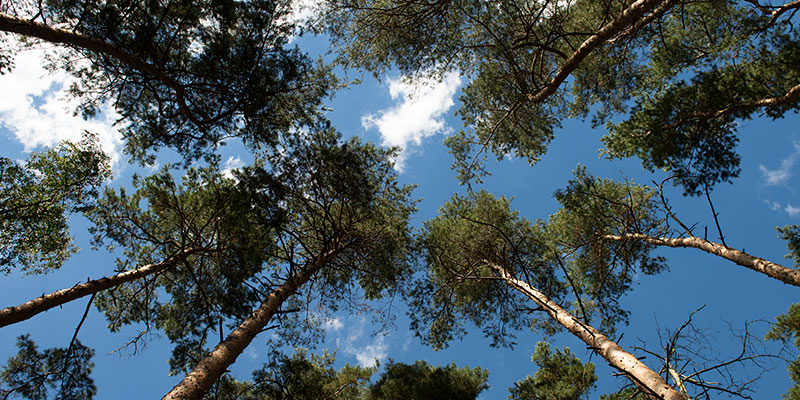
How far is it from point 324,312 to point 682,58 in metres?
11.2

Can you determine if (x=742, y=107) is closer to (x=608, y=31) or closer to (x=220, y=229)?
(x=608, y=31)

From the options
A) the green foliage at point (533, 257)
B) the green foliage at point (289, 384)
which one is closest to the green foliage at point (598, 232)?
the green foliage at point (533, 257)

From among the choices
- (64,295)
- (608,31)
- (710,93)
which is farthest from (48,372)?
(710,93)

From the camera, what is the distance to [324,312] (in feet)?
30.4

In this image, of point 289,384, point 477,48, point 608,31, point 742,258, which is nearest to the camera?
point 608,31

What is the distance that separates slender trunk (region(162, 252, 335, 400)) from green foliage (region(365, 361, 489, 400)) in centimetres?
442

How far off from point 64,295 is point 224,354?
311cm

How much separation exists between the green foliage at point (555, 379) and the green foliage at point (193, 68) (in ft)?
29.3

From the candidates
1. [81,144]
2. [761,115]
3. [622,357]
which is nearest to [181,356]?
[81,144]

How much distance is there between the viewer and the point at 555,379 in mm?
9562

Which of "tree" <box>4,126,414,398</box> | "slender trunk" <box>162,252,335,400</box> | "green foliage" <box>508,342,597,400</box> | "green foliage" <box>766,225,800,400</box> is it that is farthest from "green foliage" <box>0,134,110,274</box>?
"green foliage" <box>766,225,800,400</box>

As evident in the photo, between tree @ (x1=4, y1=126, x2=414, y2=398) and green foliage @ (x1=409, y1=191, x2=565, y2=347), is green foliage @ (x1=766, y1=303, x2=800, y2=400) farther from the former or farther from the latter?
tree @ (x1=4, y1=126, x2=414, y2=398)

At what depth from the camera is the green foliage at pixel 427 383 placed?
9305mm

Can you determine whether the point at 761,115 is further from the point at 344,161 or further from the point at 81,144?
the point at 81,144
